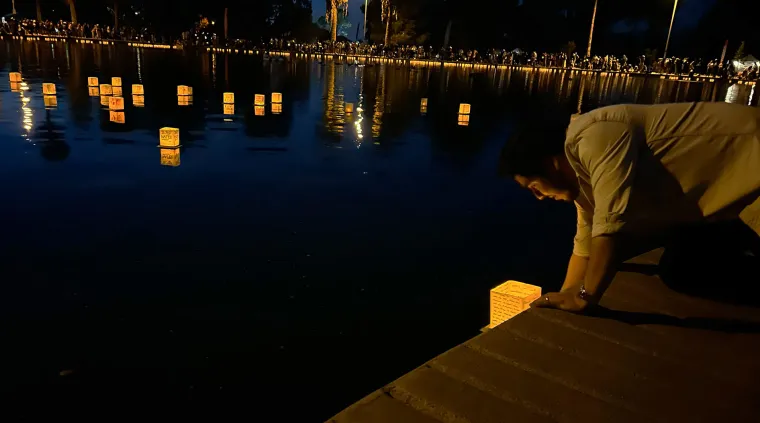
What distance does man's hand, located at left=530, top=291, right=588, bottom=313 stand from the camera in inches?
111

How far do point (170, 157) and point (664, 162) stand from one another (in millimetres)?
6588

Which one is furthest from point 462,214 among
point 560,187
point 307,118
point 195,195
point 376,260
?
point 307,118

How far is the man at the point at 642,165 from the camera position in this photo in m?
2.35

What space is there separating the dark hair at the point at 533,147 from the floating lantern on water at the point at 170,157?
5796 millimetres

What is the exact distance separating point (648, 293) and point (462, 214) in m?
3.18

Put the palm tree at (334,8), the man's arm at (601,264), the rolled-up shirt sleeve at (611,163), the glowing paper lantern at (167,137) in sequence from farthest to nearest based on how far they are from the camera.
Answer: the palm tree at (334,8)
the glowing paper lantern at (167,137)
the man's arm at (601,264)
the rolled-up shirt sleeve at (611,163)

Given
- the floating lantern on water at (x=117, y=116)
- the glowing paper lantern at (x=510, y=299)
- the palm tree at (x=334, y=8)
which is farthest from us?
the palm tree at (x=334, y=8)

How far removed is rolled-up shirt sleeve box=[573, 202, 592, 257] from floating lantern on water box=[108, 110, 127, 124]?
9.07 metres

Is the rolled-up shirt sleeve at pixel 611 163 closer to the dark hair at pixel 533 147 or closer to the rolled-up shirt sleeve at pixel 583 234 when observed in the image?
the dark hair at pixel 533 147

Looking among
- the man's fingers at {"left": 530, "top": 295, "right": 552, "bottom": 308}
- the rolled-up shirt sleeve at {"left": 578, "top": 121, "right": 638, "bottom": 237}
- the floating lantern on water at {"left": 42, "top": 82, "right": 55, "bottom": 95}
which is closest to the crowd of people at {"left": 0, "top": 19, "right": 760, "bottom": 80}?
the floating lantern on water at {"left": 42, "top": 82, "right": 55, "bottom": 95}

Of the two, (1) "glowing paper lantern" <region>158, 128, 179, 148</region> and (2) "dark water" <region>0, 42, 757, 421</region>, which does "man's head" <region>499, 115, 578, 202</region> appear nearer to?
(2) "dark water" <region>0, 42, 757, 421</region>

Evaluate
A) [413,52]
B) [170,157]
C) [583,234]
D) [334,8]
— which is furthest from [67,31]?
[583,234]

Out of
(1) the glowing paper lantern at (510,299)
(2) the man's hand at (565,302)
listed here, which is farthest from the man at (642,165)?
(1) the glowing paper lantern at (510,299)

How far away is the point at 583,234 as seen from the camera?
3.04 metres
